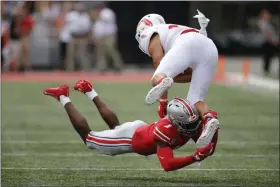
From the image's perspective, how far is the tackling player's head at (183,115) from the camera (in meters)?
7.49

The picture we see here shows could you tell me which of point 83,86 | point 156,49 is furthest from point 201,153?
point 83,86

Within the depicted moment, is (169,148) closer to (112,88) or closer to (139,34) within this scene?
(139,34)

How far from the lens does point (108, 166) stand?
885 centimetres

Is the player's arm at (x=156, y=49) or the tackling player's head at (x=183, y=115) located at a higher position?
the player's arm at (x=156, y=49)

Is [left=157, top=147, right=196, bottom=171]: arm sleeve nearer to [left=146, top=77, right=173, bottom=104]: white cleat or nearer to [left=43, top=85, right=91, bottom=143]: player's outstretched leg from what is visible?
[left=146, top=77, right=173, bottom=104]: white cleat

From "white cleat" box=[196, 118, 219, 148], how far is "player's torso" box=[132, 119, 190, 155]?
36 cm

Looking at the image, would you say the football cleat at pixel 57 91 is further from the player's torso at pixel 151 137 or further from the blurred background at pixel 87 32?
the blurred background at pixel 87 32

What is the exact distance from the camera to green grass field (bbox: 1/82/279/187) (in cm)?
797

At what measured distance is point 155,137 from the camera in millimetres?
7664

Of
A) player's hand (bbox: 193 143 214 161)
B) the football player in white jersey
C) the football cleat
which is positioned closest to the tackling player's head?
the football player in white jersey

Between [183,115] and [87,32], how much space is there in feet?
53.0

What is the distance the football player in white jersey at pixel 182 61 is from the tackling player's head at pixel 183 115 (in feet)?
0.36

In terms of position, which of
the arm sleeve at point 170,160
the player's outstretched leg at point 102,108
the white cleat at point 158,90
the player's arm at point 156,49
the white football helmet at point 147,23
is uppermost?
the white football helmet at point 147,23

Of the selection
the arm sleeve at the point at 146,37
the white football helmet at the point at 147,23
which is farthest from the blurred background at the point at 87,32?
the arm sleeve at the point at 146,37
